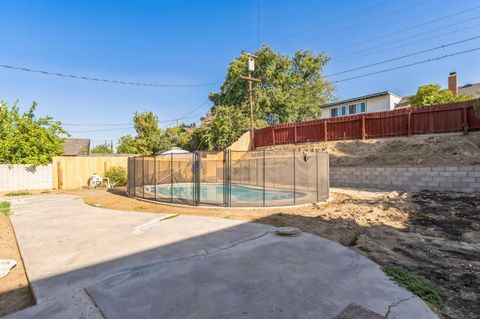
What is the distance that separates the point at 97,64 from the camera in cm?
1705

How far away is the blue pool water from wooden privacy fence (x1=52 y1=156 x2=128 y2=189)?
7.33 metres

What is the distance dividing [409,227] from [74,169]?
17567mm

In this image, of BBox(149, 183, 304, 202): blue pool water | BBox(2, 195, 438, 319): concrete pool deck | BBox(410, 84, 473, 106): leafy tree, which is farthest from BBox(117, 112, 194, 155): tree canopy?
BBox(2, 195, 438, 319): concrete pool deck

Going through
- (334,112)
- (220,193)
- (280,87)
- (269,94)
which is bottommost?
(220,193)

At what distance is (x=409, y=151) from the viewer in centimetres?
Result: 1249

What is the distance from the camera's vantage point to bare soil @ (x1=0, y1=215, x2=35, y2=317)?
2.92 meters

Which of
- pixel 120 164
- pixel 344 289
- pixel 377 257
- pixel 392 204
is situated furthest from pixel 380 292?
pixel 120 164

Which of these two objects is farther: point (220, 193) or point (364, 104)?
point (364, 104)

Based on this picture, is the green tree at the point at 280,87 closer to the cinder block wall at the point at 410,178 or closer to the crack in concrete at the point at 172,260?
the cinder block wall at the point at 410,178

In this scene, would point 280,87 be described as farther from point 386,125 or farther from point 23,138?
point 23,138

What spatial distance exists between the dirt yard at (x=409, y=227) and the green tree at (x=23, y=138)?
31.3ft

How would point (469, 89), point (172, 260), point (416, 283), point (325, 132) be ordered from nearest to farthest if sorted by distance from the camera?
point (416, 283) → point (172, 260) → point (325, 132) → point (469, 89)

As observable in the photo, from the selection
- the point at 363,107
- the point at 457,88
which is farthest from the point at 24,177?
the point at 457,88

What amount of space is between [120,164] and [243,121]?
9.63 meters
